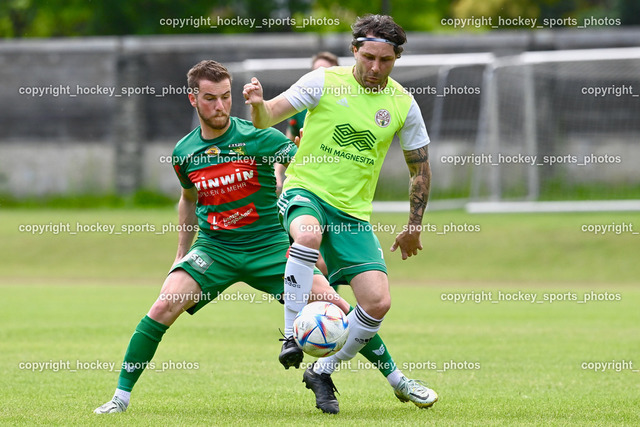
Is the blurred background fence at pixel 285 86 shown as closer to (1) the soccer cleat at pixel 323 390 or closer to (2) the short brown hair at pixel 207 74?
(2) the short brown hair at pixel 207 74

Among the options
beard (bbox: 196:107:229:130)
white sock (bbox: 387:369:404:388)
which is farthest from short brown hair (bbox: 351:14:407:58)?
white sock (bbox: 387:369:404:388)

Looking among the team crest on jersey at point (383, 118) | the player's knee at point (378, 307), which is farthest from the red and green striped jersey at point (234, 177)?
the player's knee at point (378, 307)

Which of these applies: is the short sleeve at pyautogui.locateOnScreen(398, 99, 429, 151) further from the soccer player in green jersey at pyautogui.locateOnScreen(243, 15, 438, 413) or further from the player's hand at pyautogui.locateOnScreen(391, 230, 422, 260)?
the player's hand at pyautogui.locateOnScreen(391, 230, 422, 260)

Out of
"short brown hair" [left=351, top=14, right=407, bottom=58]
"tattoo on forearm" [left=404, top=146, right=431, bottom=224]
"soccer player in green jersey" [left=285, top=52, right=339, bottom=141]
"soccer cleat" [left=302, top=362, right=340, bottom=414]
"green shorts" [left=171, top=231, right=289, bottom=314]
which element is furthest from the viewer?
"soccer player in green jersey" [left=285, top=52, right=339, bottom=141]

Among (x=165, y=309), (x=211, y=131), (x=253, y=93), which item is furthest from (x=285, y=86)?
(x=253, y=93)

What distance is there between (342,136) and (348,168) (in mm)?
208

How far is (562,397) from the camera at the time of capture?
704 centimetres

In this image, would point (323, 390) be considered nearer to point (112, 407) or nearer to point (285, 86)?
point (112, 407)

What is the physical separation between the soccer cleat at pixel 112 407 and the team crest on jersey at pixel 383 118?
2.41m

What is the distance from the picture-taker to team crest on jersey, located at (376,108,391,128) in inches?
254

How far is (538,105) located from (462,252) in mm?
7630

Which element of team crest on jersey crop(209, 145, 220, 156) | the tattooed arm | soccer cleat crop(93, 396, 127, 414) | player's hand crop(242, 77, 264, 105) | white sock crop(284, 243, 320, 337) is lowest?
soccer cleat crop(93, 396, 127, 414)

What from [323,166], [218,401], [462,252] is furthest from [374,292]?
[462,252]

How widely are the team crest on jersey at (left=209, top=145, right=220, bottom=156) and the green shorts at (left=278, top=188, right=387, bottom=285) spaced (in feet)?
1.97
